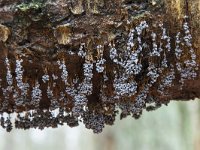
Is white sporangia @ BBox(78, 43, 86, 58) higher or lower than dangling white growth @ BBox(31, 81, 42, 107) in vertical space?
higher

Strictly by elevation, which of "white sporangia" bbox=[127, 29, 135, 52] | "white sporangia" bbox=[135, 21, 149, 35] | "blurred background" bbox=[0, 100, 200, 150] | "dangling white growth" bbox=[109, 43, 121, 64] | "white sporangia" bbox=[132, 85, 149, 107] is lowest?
"blurred background" bbox=[0, 100, 200, 150]

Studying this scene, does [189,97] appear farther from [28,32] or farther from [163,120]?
[163,120]

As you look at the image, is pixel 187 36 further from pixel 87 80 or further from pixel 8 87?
pixel 8 87

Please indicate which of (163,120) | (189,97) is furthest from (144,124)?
(189,97)

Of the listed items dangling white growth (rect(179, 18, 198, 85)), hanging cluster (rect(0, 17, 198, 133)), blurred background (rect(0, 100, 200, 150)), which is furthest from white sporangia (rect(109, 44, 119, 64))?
blurred background (rect(0, 100, 200, 150))

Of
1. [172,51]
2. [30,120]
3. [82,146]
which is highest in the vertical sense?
[172,51]

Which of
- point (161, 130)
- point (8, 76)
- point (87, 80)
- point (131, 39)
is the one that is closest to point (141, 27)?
point (131, 39)

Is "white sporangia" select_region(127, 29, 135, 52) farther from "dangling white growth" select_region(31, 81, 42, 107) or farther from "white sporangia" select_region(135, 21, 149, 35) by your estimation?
"dangling white growth" select_region(31, 81, 42, 107)

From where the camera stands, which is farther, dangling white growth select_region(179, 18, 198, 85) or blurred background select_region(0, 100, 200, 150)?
blurred background select_region(0, 100, 200, 150)
